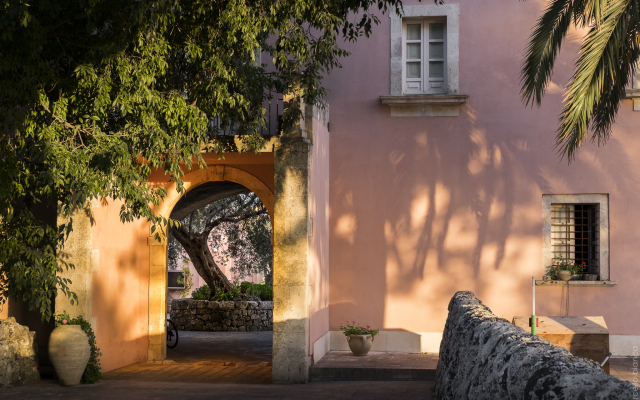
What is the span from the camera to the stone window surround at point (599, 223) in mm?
10805

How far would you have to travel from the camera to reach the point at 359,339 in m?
10.5

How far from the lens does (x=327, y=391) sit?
827 centimetres

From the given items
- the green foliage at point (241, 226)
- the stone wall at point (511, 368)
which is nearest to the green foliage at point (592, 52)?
the stone wall at point (511, 368)

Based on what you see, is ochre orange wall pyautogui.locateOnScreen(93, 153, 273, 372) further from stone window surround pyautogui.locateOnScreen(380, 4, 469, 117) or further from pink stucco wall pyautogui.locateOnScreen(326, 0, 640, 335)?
stone window surround pyautogui.locateOnScreen(380, 4, 469, 117)

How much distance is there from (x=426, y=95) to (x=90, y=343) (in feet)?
21.9

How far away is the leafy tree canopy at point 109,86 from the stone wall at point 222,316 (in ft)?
32.2

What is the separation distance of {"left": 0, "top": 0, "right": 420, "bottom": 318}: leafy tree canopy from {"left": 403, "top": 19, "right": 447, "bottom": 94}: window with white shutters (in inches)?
154

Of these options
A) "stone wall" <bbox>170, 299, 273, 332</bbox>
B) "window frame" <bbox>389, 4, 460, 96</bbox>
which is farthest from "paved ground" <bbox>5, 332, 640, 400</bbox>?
"stone wall" <bbox>170, 299, 273, 332</bbox>

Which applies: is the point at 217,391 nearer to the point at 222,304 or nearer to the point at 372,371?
the point at 372,371

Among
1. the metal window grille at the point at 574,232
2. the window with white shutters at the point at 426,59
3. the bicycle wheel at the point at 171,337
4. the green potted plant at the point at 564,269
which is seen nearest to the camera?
the green potted plant at the point at 564,269

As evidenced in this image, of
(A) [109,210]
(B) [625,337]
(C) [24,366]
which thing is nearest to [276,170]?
(A) [109,210]

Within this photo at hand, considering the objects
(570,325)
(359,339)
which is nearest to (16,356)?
(359,339)

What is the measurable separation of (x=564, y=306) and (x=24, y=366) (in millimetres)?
8427

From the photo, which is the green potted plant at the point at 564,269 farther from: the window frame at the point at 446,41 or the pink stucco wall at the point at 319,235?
the pink stucco wall at the point at 319,235
